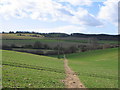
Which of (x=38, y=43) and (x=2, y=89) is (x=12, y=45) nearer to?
(x=38, y=43)

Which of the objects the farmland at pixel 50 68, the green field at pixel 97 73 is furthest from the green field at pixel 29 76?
the green field at pixel 97 73

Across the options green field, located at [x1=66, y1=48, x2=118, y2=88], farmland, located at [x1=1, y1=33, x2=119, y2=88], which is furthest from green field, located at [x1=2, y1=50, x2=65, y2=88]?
green field, located at [x1=66, y1=48, x2=118, y2=88]

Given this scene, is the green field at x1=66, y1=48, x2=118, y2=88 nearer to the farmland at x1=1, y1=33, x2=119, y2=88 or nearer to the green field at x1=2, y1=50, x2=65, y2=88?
the farmland at x1=1, y1=33, x2=119, y2=88

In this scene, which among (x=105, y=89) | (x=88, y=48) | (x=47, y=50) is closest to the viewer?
(x=105, y=89)

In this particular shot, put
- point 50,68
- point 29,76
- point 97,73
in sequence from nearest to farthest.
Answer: point 29,76, point 50,68, point 97,73

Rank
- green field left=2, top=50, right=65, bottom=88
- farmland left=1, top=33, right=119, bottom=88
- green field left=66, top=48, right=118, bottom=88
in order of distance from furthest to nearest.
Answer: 1. green field left=66, top=48, right=118, bottom=88
2. farmland left=1, top=33, right=119, bottom=88
3. green field left=2, top=50, right=65, bottom=88

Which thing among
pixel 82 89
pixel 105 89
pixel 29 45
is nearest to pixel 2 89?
pixel 82 89

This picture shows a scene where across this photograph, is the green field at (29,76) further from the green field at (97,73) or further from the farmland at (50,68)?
the green field at (97,73)

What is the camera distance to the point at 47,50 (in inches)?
4023

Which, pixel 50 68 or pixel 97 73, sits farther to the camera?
pixel 97 73

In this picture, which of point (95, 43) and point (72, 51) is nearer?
point (72, 51)

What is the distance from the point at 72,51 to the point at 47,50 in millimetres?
19359

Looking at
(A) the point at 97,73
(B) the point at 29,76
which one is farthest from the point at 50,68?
(B) the point at 29,76

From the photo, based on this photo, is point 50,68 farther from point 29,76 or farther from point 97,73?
point 29,76
